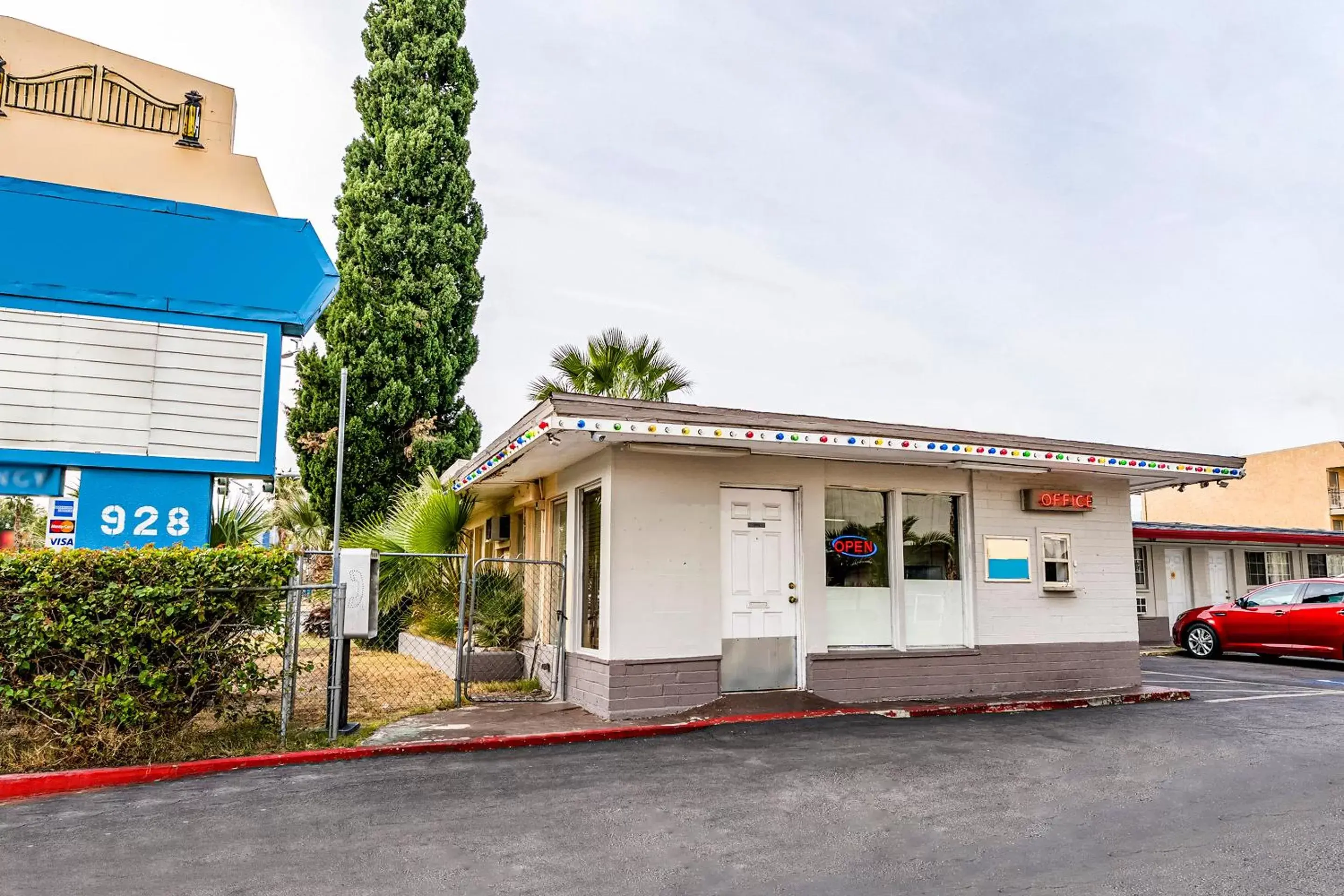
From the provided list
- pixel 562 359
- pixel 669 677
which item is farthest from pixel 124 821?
pixel 562 359

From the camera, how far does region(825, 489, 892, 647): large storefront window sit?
1012cm

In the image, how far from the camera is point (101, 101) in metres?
9.52

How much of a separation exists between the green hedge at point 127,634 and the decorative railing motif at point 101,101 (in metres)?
5.30

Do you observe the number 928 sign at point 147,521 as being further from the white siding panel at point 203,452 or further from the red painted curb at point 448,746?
the red painted curb at point 448,746

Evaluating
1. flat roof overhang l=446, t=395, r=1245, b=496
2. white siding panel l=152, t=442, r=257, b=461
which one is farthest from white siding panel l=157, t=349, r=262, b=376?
flat roof overhang l=446, t=395, r=1245, b=496

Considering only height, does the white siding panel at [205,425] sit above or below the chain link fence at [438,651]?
above

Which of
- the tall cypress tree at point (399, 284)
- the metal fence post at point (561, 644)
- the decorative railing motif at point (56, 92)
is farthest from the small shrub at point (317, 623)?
the decorative railing motif at point (56, 92)

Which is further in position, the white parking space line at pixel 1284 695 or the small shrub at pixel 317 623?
the small shrub at pixel 317 623

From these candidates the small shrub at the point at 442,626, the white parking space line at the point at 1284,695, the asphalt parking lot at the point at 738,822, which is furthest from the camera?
the small shrub at the point at 442,626

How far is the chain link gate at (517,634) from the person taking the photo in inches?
401

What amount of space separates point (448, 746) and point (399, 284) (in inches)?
543

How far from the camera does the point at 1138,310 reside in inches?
934

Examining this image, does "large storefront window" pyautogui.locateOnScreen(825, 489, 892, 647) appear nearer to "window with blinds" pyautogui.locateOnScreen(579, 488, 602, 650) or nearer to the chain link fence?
"window with blinds" pyautogui.locateOnScreen(579, 488, 602, 650)

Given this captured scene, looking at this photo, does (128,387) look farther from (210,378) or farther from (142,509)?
(142,509)
